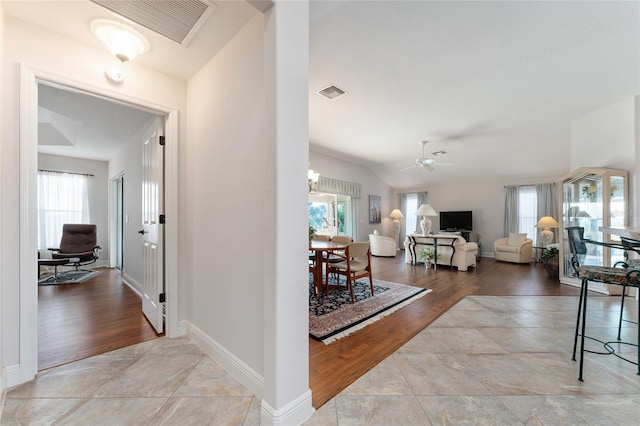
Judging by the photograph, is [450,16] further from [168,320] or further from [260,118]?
[168,320]

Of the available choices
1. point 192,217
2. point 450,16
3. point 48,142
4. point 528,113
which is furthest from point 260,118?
point 48,142

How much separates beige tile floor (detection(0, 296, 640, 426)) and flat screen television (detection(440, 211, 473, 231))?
19.8 ft

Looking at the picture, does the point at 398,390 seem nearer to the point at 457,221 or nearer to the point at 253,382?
the point at 253,382

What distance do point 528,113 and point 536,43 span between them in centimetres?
215

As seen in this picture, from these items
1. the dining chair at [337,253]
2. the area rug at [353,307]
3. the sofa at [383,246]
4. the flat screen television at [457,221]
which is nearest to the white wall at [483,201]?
the flat screen television at [457,221]

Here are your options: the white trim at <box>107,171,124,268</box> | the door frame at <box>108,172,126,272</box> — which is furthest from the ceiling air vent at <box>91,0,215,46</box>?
the white trim at <box>107,171,124,268</box>

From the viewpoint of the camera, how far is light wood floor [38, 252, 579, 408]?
191cm

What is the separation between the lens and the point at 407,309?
120 inches

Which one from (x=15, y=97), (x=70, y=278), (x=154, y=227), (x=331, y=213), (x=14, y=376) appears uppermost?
(x=15, y=97)

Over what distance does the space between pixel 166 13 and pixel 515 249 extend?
7782 mm

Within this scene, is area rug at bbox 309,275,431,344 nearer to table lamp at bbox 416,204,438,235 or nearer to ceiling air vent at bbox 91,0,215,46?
table lamp at bbox 416,204,438,235

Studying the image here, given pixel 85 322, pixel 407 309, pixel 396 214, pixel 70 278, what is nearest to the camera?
pixel 85 322

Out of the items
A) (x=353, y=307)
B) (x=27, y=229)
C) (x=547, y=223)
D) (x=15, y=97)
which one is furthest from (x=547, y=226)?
(x=15, y=97)

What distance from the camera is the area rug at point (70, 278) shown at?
4.27m
